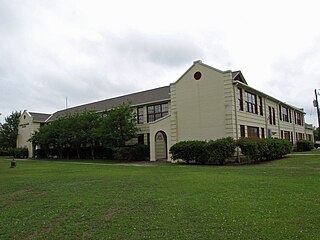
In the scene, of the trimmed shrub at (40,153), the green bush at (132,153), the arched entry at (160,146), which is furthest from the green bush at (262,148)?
the trimmed shrub at (40,153)

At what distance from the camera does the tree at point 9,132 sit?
5131 cm

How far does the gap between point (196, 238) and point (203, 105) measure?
788 inches

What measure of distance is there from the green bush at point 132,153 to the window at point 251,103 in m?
10.5

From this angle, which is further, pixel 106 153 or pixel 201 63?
pixel 106 153

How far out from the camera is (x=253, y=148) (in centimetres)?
2056

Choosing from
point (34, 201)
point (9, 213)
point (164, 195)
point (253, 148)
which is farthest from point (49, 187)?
point (253, 148)

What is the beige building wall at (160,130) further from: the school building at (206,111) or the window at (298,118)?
the window at (298,118)

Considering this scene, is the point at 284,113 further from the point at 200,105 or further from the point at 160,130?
the point at 160,130

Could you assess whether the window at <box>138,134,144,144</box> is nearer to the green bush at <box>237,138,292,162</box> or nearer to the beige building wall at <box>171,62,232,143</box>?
the beige building wall at <box>171,62,232,143</box>

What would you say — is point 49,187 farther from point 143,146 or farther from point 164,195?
point 143,146

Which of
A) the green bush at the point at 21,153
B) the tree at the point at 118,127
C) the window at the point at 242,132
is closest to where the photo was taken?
the window at the point at 242,132

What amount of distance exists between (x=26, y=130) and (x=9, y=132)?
5190 mm

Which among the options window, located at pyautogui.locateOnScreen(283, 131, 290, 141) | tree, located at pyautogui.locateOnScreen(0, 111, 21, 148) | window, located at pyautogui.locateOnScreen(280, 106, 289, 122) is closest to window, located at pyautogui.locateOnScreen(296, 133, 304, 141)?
window, located at pyautogui.locateOnScreen(283, 131, 290, 141)

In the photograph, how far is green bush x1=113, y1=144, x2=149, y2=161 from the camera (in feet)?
93.5
